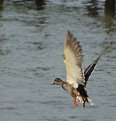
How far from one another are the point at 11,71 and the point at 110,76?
Result: 424 cm

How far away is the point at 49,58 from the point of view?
830 inches

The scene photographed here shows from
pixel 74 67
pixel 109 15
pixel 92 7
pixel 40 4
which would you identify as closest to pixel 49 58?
pixel 74 67

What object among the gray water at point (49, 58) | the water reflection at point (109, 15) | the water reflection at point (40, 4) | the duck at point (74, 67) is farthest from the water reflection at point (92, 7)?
the duck at point (74, 67)

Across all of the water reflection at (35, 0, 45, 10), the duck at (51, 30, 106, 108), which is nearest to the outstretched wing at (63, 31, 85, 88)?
the duck at (51, 30, 106, 108)

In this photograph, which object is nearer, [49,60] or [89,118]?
[89,118]

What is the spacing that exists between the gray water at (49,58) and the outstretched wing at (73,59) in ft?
12.4

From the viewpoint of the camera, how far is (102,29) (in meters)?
27.8

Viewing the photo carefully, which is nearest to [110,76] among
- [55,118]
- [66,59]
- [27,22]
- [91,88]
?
[91,88]

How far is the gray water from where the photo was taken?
48.7 feet

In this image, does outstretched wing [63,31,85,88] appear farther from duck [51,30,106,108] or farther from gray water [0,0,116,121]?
gray water [0,0,116,121]

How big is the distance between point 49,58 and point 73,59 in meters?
Result: 11.3

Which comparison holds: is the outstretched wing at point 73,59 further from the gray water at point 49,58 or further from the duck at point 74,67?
the gray water at point 49,58

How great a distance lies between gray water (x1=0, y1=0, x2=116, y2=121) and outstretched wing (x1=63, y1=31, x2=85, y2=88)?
12.4 feet

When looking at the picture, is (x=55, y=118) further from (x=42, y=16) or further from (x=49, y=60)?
(x=42, y=16)
